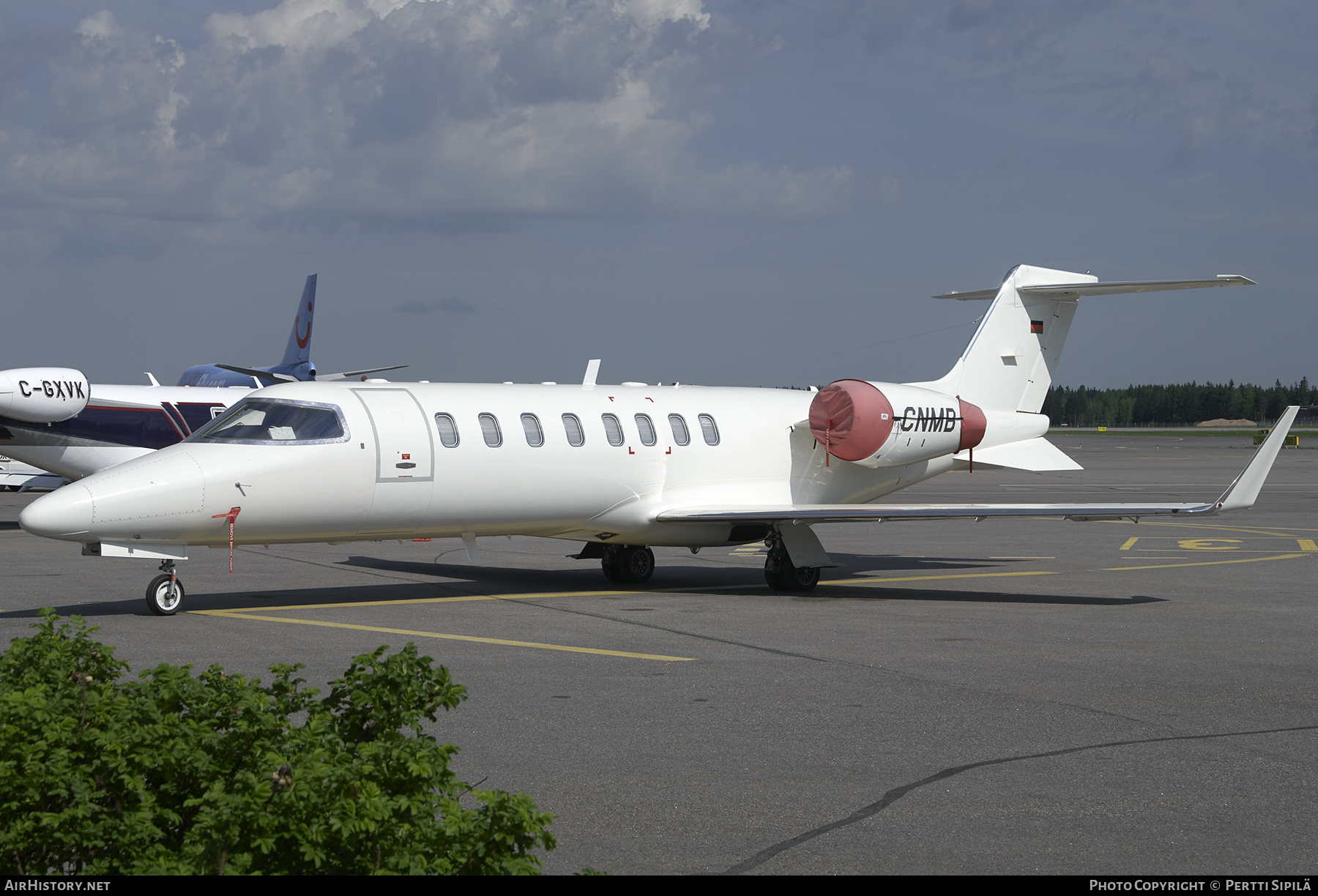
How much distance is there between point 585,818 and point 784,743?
2.02 metres

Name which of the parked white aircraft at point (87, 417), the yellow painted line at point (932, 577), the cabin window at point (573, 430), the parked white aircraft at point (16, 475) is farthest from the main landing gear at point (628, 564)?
the parked white aircraft at point (16, 475)

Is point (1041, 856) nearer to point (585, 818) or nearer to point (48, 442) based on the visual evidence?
point (585, 818)

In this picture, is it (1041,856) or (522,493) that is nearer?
(1041,856)

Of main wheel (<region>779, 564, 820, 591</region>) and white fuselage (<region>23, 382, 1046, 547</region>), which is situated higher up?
white fuselage (<region>23, 382, 1046, 547</region>)

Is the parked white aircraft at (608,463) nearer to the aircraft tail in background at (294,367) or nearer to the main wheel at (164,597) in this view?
the main wheel at (164,597)

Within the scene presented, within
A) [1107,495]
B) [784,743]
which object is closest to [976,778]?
[784,743]

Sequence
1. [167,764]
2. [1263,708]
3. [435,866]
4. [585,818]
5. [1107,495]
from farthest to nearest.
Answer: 1. [1107,495]
2. [1263,708]
3. [585,818]
4. [167,764]
5. [435,866]

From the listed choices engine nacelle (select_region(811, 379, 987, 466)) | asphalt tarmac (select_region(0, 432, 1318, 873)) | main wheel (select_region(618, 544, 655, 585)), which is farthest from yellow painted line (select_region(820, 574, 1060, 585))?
main wheel (select_region(618, 544, 655, 585))

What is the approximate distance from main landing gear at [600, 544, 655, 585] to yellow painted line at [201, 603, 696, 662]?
5.43 meters

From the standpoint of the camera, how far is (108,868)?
4168mm

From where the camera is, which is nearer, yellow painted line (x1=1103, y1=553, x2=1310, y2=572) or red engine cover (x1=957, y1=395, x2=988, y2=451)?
red engine cover (x1=957, y1=395, x2=988, y2=451)

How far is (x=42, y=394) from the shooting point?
26188 millimetres

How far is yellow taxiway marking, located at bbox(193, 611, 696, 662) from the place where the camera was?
37.6 feet

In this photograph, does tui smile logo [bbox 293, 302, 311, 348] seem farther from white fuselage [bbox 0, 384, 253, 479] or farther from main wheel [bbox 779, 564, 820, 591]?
main wheel [bbox 779, 564, 820, 591]
